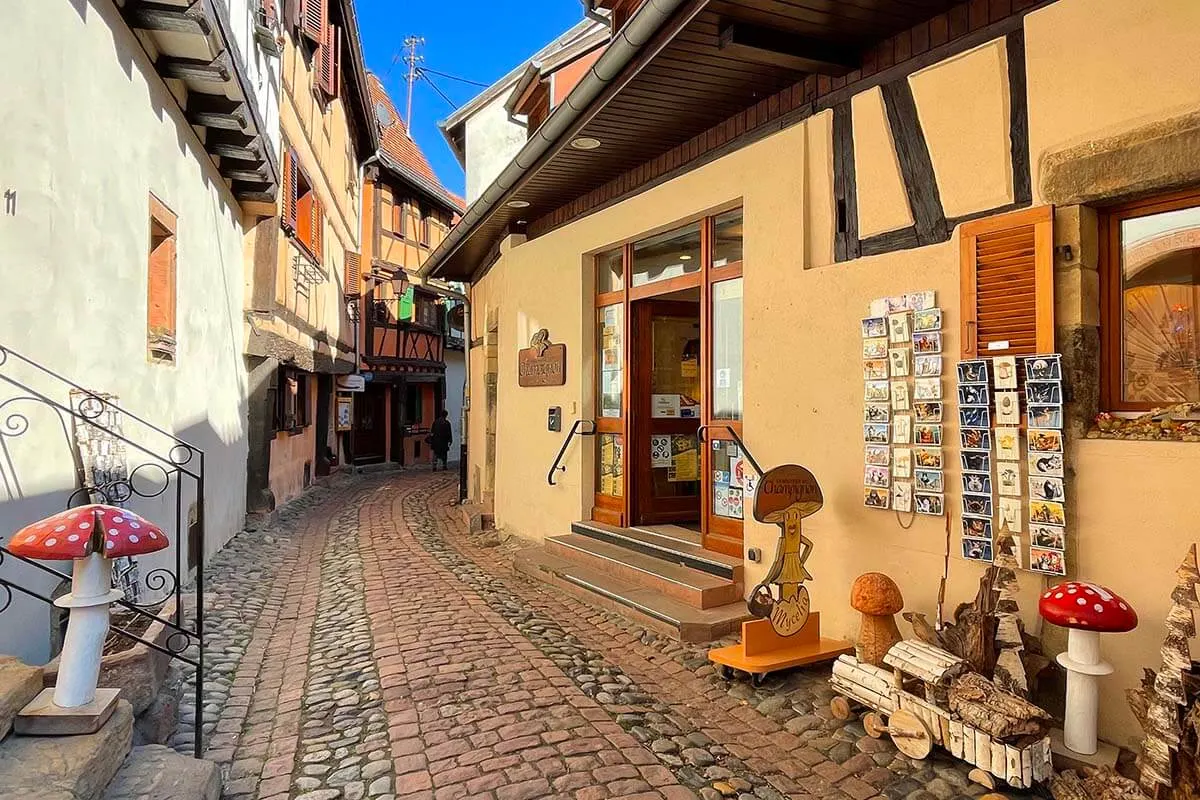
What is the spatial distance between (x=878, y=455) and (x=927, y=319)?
2.56 feet

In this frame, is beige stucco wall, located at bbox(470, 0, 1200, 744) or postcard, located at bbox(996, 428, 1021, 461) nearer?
beige stucco wall, located at bbox(470, 0, 1200, 744)

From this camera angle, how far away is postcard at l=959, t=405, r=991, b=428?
3.58 metres

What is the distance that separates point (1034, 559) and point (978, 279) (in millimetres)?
1335

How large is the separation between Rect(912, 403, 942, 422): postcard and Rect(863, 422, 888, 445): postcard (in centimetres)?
21

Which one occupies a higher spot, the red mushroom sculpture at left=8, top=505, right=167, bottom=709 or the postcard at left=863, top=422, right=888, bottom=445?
the postcard at left=863, top=422, right=888, bottom=445

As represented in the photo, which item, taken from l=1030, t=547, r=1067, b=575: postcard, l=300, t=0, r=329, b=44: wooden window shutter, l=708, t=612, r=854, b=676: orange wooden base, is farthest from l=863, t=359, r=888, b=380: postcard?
l=300, t=0, r=329, b=44: wooden window shutter

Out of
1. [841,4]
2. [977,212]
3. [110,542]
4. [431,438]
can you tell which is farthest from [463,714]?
[431,438]

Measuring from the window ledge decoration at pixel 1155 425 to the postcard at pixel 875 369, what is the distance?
1.05m

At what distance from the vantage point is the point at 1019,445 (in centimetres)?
345

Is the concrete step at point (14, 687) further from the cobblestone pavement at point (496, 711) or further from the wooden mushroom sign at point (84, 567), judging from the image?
the cobblestone pavement at point (496, 711)

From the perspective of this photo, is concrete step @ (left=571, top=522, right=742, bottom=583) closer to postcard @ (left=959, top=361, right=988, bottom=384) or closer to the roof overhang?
postcard @ (left=959, top=361, right=988, bottom=384)

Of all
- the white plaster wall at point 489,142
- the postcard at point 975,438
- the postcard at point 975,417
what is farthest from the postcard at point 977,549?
the white plaster wall at point 489,142

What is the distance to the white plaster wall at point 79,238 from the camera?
3354 millimetres

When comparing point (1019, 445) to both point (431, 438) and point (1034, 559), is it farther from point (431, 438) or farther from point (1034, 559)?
point (431, 438)
